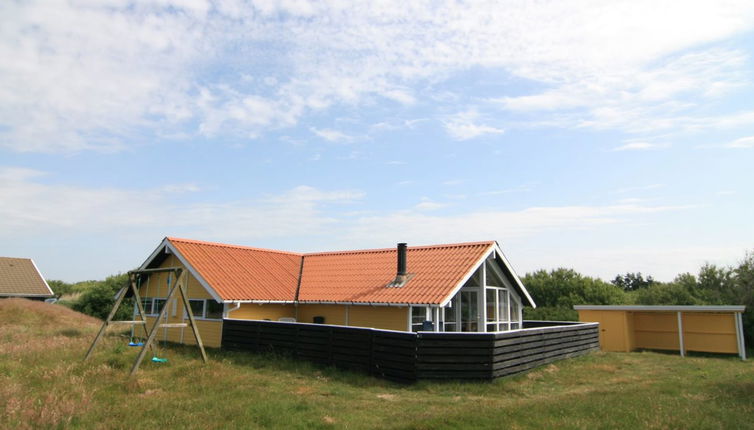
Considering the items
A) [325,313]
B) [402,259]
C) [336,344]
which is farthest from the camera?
[325,313]

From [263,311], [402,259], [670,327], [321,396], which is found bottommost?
[321,396]

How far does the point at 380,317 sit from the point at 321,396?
709 centimetres

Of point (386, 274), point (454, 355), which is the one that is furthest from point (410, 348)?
point (386, 274)

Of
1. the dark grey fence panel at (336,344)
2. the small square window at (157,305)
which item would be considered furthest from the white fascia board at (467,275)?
the small square window at (157,305)

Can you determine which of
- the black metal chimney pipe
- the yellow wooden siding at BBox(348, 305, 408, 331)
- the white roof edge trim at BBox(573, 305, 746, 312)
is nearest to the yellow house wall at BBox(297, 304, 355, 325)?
the yellow wooden siding at BBox(348, 305, 408, 331)

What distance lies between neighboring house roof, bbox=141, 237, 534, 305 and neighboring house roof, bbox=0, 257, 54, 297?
23378 mm

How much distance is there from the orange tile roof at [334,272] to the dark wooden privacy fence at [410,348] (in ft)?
9.47

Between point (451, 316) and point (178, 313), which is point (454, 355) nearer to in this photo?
point (451, 316)

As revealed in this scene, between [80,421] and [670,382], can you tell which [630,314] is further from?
[80,421]

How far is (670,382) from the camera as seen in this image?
46.9ft

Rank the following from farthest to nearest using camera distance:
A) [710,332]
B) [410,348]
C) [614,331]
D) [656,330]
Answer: [656,330] → [614,331] → [710,332] → [410,348]

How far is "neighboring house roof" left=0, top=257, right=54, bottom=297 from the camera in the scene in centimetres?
3890

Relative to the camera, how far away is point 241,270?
22.2 metres

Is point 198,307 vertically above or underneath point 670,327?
above
